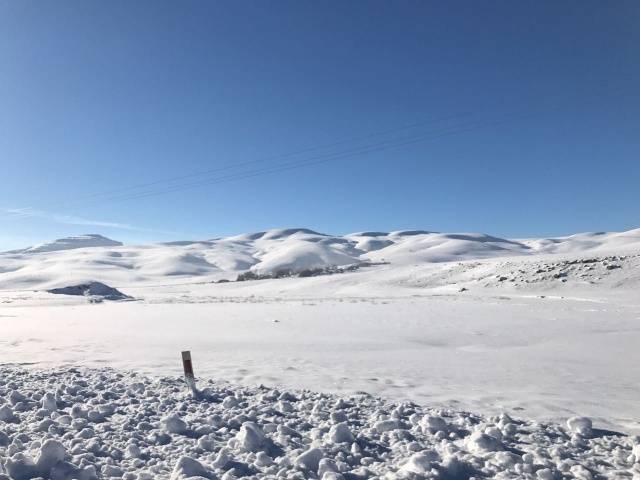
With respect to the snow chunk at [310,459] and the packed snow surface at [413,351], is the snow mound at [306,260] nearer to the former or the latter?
the packed snow surface at [413,351]

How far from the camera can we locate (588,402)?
684 cm

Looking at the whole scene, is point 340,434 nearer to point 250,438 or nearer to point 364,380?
point 250,438

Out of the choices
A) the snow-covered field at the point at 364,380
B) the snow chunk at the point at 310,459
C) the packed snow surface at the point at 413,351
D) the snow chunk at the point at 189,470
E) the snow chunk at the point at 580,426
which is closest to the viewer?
the snow chunk at the point at 189,470

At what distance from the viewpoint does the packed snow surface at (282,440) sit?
4.44 metres

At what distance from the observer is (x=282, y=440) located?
17.4 feet

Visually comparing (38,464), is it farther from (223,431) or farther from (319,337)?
(319,337)

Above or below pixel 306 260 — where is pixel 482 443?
below

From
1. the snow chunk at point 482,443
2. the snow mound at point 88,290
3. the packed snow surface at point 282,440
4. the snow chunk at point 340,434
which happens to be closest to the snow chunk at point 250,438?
the packed snow surface at point 282,440

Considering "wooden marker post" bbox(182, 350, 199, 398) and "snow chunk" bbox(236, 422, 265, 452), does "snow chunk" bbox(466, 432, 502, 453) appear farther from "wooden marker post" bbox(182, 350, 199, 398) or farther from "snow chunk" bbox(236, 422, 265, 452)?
"wooden marker post" bbox(182, 350, 199, 398)

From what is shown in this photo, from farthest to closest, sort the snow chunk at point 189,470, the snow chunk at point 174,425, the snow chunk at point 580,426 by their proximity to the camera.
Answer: the snow chunk at point 174,425
the snow chunk at point 580,426
the snow chunk at point 189,470

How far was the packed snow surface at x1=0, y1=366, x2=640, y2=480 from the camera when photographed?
4.44 m

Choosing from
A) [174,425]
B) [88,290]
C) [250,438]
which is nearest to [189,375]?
[174,425]

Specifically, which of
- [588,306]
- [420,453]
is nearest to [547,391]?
[420,453]

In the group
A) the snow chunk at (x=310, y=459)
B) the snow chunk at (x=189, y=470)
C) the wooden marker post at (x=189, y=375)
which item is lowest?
the snow chunk at (x=310, y=459)
